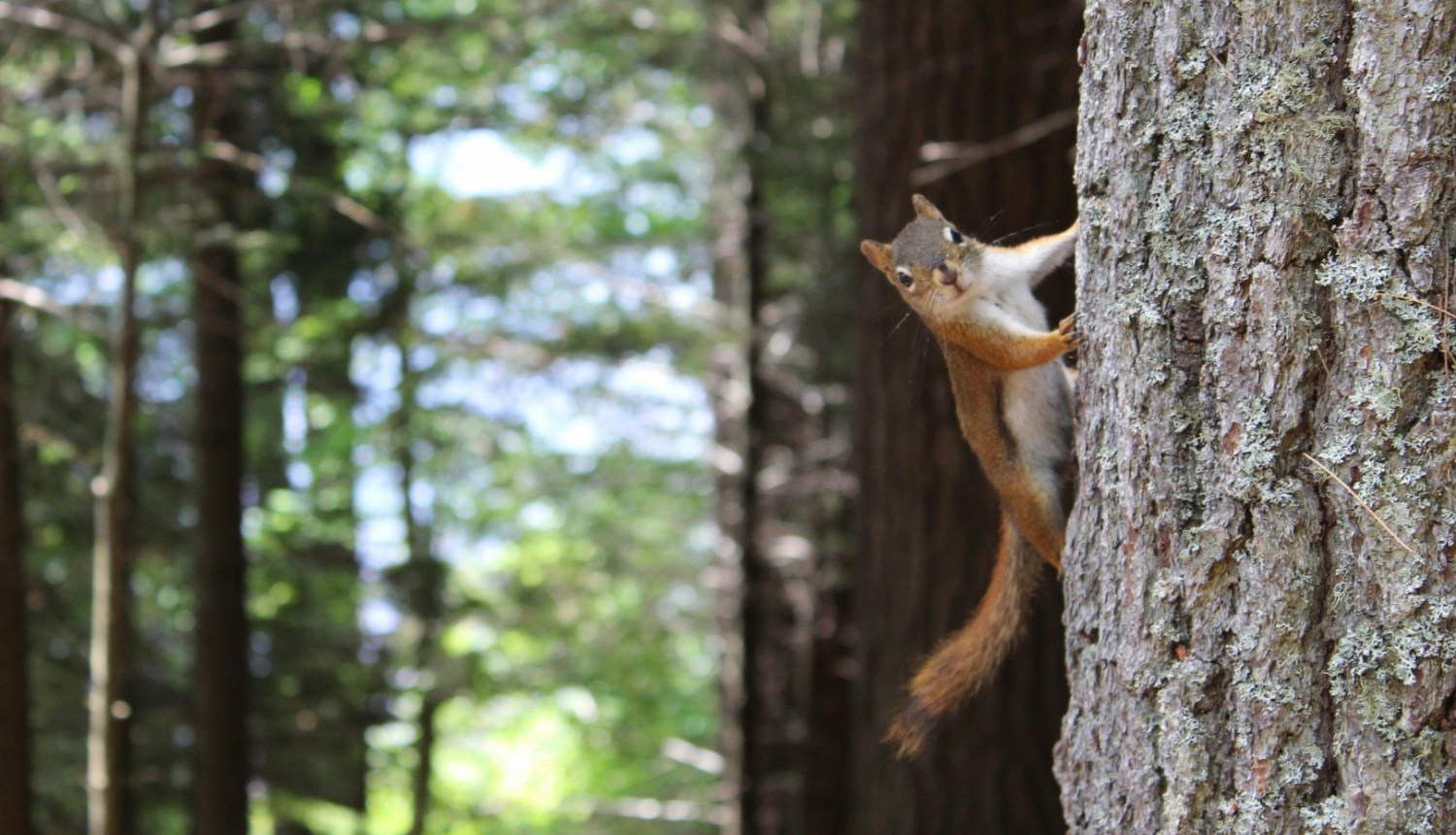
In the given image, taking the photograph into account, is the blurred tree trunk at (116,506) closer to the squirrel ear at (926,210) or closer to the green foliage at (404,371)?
the green foliage at (404,371)

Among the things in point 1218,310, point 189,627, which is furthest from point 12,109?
point 1218,310

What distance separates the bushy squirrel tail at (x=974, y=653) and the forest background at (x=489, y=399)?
167 centimetres

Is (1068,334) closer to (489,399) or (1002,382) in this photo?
(1002,382)

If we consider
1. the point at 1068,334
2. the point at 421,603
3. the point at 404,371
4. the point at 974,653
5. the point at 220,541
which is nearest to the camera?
the point at 1068,334

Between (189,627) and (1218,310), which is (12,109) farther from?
(1218,310)

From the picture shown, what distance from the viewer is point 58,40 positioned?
5.17 meters

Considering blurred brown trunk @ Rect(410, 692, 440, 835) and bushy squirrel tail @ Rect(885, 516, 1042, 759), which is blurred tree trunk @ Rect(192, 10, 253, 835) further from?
bushy squirrel tail @ Rect(885, 516, 1042, 759)

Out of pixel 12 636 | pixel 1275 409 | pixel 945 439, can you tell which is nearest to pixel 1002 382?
pixel 1275 409

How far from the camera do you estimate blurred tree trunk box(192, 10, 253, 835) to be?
6.30 m

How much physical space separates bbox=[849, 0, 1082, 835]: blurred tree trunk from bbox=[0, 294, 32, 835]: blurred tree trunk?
144 inches

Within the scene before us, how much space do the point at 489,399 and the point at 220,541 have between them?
9.55 feet

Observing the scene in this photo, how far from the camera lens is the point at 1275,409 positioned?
140 centimetres

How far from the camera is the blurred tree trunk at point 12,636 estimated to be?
16.0 ft

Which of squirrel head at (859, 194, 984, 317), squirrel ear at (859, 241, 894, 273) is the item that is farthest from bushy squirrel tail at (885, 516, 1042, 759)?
squirrel ear at (859, 241, 894, 273)
